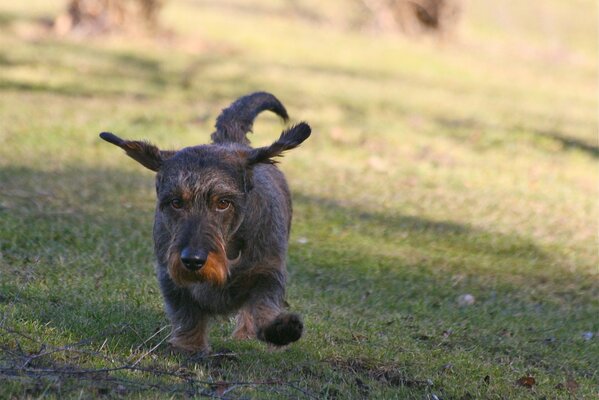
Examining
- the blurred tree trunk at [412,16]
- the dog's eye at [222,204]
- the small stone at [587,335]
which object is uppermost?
the dog's eye at [222,204]

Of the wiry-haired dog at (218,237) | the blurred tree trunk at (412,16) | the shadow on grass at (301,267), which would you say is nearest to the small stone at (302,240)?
the shadow on grass at (301,267)

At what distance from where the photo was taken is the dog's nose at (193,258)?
5.60 meters

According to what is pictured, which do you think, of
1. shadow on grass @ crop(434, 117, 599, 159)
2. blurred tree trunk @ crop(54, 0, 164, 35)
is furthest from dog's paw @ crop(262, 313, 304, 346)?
blurred tree trunk @ crop(54, 0, 164, 35)

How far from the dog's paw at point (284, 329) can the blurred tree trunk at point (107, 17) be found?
1846cm

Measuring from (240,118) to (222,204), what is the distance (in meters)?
2.08

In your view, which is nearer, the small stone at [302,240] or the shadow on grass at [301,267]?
the shadow on grass at [301,267]

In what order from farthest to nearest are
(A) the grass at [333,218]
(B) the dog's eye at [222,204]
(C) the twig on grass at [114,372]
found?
(A) the grass at [333,218], (B) the dog's eye at [222,204], (C) the twig on grass at [114,372]

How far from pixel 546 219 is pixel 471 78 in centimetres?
1319

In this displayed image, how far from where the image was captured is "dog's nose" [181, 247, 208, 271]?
5.60 metres

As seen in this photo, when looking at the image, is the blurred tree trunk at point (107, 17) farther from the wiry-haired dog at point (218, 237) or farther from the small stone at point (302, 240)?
the wiry-haired dog at point (218, 237)

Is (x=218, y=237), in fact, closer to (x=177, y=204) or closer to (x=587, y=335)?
(x=177, y=204)

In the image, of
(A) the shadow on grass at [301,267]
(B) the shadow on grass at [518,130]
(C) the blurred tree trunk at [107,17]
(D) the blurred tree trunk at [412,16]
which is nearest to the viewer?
(A) the shadow on grass at [301,267]

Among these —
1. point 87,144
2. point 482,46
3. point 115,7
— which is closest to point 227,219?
point 87,144

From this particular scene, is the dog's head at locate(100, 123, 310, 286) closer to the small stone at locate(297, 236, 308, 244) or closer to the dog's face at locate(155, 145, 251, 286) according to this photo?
the dog's face at locate(155, 145, 251, 286)
